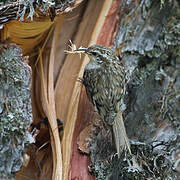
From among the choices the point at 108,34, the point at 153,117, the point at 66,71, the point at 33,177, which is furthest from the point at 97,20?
the point at 33,177

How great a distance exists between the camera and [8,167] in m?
2.11

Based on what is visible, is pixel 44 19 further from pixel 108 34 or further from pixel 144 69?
pixel 144 69

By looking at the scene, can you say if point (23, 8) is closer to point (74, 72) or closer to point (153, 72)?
point (74, 72)

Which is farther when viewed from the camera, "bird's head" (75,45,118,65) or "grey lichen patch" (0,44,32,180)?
"bird's head" (75,45,118,65)

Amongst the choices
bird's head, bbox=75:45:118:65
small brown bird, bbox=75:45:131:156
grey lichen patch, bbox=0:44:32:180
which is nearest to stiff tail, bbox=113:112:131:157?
small brown bird, bbox=75:45:131:156

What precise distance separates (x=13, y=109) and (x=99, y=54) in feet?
2.42

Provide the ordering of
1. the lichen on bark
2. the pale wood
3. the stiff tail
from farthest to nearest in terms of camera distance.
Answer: the lichen on bark < the pale wood < the stiff tail

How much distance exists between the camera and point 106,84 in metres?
2.68

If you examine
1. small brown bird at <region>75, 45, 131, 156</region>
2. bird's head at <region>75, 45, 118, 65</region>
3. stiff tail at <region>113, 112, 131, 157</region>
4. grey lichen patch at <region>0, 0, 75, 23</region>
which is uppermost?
grey lichen patch at <region>0, 0, 75, 23</region>

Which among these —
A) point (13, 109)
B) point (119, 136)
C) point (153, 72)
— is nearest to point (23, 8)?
point (13, 109)

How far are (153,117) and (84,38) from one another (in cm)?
75

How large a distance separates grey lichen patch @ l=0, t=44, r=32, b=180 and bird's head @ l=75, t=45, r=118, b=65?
50 centimetres

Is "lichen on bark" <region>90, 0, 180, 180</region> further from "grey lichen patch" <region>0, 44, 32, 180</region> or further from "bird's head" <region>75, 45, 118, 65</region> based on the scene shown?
"grey lichen patch" <region>0, 44, 32, 180</region>

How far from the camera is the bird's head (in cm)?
264
